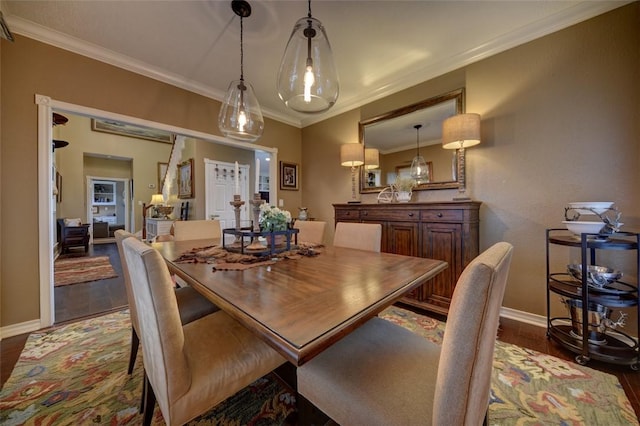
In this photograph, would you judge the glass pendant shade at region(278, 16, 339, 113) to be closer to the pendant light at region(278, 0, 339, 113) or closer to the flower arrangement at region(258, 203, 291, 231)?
the pendant light at region(278, 0, 339, 113)

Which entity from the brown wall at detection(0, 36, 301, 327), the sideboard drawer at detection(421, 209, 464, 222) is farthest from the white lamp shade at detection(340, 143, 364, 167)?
the brown wall at detection(0, 36, 301, 327)

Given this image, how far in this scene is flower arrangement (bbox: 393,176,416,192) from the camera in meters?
2.83

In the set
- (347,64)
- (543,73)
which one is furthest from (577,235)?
(347,64)

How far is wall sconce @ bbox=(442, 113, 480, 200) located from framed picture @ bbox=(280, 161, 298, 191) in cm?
245

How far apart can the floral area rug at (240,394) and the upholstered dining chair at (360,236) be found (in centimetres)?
108

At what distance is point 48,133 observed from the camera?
2.19 metres

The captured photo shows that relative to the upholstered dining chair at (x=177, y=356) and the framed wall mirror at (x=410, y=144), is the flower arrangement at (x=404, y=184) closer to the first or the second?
the framed wall mirror at (x=410, y=144)

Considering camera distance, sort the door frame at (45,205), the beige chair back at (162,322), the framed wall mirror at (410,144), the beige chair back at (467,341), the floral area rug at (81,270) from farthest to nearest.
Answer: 1. the floral area rug at (81,270)
2. the framed wall mirror at (410,144)
3. the door frame at (45,205)
4. the beige chair back at (162,322)
5. the beige chair back at (467,341)

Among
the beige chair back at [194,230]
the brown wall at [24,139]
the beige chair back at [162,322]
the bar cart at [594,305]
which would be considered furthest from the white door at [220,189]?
the bar cart at [594,305]

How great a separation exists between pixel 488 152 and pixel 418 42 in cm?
126

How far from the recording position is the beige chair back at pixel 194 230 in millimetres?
2391

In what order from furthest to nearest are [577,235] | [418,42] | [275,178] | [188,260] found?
[275,178]
[418,42]
[577,235]
[188,260]

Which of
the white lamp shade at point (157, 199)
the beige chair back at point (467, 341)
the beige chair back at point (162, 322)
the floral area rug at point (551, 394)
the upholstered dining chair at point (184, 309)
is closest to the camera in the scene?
the beige chair back at point (467, 341)

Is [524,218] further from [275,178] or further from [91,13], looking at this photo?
[91,13]
